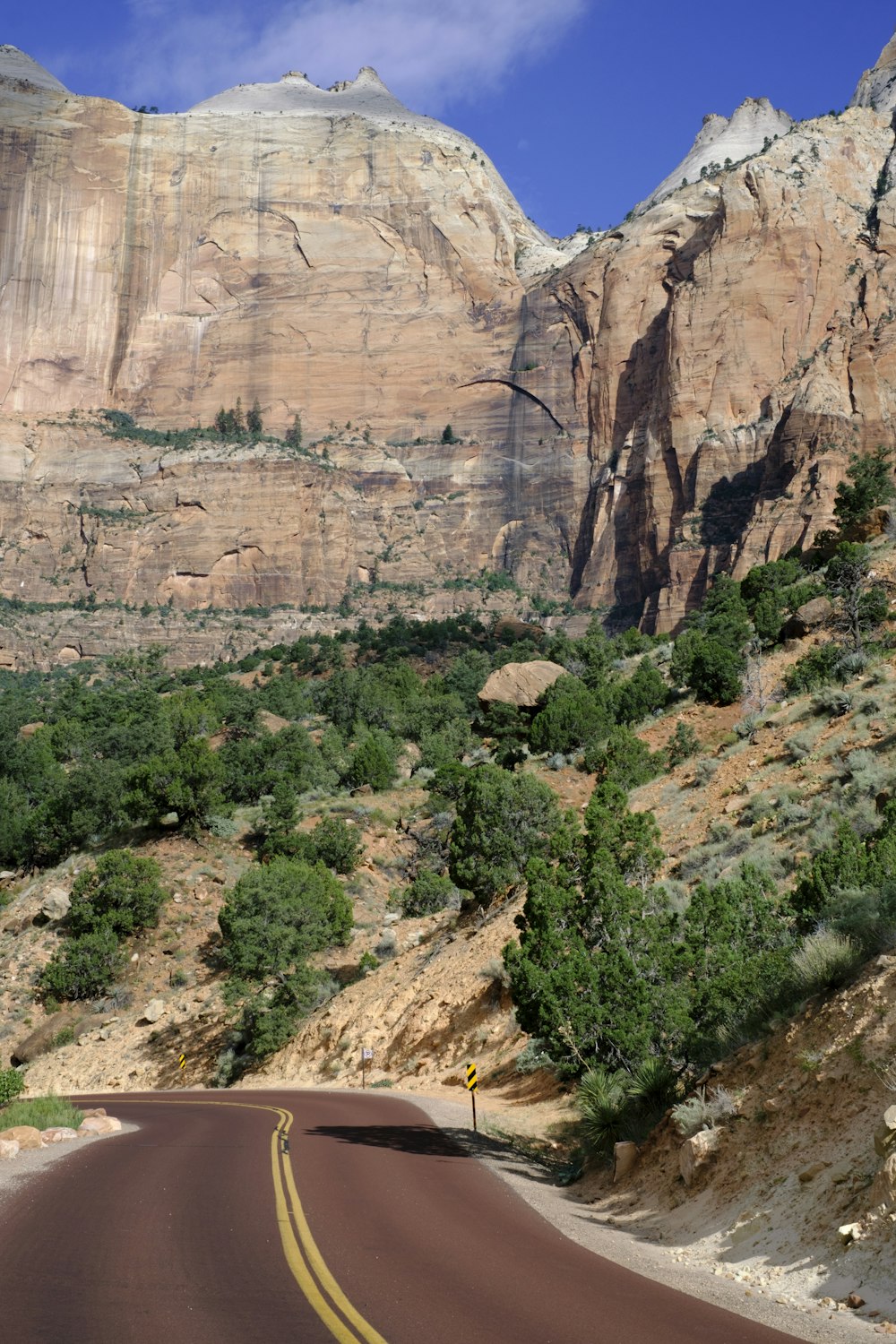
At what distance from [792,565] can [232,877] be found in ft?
118

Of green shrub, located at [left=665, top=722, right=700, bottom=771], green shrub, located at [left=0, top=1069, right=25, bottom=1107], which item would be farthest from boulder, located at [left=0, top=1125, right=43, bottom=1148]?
green shrub, located at [left=665, top=722, right=700, bottom=771]

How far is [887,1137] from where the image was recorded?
25.5 feet

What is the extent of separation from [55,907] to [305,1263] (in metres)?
36.7

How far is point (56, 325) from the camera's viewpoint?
148375 mm

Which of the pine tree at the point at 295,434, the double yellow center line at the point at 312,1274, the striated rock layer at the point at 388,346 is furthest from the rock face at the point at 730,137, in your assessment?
the double yellow center line at the point at 312,1274

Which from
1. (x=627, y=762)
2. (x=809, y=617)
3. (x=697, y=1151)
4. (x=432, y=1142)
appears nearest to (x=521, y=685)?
(x=809, y=617)

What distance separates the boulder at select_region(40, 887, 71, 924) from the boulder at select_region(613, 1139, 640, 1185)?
34.0 m

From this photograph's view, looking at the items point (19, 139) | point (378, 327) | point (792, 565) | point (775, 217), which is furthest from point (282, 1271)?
point (19, 139)

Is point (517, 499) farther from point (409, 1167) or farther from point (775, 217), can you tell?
point (409, 1167)

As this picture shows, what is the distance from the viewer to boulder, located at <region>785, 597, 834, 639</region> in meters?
39.7

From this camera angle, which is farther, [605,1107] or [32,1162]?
[605,1107]

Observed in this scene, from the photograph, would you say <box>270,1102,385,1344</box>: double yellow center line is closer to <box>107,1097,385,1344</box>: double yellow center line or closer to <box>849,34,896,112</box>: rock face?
<box>107,1097,385,1344</box>: double yellow center line

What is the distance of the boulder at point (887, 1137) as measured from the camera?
7.71 m

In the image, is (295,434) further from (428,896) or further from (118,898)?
(428,896)
